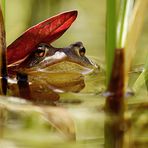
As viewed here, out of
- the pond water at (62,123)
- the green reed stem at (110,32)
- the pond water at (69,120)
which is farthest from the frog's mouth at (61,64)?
the green reed stem at (110,32)

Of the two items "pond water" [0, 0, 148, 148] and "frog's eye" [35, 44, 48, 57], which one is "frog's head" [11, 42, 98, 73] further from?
"pond water" [0, 0, 148, 148]

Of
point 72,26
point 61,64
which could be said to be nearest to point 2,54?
point 61,64

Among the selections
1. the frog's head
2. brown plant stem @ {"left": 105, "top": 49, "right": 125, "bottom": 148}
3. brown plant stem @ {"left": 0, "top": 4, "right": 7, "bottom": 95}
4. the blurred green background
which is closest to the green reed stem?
brown plant stem @ {"left": 105, "top": 49, "right": 125, "bottom": 148}

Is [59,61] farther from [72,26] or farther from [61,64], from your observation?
[72,26]

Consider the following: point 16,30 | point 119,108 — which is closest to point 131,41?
point 119,108

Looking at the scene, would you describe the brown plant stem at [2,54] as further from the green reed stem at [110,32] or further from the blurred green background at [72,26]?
the blurred green background at [72,26]

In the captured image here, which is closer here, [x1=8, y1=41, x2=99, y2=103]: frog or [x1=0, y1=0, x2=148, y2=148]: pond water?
[x1=0, y1=0, x2=148, y2=148]: pond water
